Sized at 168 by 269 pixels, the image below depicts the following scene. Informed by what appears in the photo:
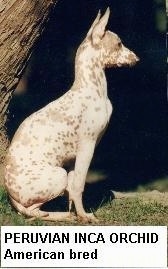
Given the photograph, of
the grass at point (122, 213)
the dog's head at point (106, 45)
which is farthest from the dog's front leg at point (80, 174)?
the dog's head at point (106, 45)

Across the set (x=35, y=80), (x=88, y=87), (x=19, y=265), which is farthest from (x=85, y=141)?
(x=35, y=80)

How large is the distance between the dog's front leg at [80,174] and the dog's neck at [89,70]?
20.0 inches

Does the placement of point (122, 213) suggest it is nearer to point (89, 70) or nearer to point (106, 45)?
point (89, 70)

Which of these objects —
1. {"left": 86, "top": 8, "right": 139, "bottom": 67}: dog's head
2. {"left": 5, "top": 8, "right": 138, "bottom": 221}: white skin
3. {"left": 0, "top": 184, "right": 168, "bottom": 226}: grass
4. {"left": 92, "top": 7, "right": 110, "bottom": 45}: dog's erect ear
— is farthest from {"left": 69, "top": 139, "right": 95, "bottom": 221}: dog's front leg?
{"left": 92, "top": 7, "right": 110, "bottom": 45}: dog's erect ear

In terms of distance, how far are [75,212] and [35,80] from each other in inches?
91.4

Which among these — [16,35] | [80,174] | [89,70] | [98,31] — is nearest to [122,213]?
[80,174]

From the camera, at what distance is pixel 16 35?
5516 mm

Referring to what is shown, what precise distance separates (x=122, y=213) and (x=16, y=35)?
197 centimetres

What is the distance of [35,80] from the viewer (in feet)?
23.5

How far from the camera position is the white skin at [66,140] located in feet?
16.5

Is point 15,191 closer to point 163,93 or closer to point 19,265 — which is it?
point 19,265

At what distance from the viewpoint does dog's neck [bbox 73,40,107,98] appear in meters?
5.30

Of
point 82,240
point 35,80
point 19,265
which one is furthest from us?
point 35,80

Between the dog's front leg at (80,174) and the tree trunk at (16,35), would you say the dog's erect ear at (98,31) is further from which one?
the dog's front leg at (80,174)
